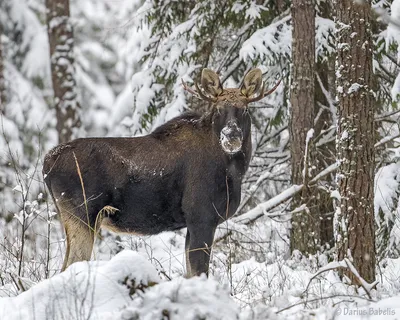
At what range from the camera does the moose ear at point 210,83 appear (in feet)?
24.9

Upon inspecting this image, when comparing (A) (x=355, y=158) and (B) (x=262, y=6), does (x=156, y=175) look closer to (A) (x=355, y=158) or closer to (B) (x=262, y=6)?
(A) (x=355, y=158)

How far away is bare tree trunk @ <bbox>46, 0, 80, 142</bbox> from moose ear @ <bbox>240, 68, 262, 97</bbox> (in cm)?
848

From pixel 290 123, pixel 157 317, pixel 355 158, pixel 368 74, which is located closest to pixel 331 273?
pixel 355 158

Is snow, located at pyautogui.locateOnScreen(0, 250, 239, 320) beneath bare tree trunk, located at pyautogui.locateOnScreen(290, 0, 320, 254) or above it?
beneath

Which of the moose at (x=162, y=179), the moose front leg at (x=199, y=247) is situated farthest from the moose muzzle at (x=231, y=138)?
the moose front leg at (x=199, y=247)

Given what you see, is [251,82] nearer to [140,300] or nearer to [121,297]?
[121,297]

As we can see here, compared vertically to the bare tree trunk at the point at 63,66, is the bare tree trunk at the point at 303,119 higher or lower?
lower

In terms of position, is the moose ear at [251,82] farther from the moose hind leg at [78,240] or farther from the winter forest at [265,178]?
the moose hind leg at [78,240]

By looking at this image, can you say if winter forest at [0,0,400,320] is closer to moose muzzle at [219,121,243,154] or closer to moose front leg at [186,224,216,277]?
moose front leg at [186,224,216,277]

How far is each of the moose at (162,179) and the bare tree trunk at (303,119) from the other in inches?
52.1

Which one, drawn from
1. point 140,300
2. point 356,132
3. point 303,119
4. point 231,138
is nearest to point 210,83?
point 231,138

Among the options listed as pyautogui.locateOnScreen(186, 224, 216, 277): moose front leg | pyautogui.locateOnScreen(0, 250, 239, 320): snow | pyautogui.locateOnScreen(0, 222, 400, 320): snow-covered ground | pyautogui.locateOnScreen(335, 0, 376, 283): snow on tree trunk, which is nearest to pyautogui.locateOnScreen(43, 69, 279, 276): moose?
pyautogui.locateOnScreen(186, 224, 216, 277): moose front leg

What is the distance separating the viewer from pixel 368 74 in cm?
641

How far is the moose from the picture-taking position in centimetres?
735
